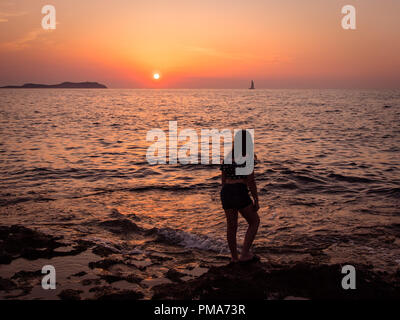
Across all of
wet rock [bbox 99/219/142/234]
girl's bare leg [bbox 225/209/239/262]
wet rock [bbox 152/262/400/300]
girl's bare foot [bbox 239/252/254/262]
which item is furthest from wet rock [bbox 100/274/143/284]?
wet rock [bbox 99/219/142/234]

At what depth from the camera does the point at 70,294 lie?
4598mm

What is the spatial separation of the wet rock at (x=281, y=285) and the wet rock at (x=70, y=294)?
1037 mm

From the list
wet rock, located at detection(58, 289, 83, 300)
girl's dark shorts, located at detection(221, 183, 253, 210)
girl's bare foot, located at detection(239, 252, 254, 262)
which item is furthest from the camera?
girl's bare foot, located at detection(239, 252, 254, 262)

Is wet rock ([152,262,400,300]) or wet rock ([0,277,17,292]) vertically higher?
wet rock ([0,277,17,292])

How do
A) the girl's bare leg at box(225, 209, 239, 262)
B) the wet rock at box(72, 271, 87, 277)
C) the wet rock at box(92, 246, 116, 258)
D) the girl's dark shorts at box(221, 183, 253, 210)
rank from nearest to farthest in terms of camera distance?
the wet rock at box(72, 271, 87, 277) < the girl's dark shorts at box(221, 183, 253, 210) < the girl's bare leg at box(225, 209, 239, 262) < the wet rock at box(92, 246, 116, 258)

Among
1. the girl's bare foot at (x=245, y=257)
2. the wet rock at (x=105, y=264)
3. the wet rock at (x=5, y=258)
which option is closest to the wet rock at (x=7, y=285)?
the wet rock at (x=5, y=258)

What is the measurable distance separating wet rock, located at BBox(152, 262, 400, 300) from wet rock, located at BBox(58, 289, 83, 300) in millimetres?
1037

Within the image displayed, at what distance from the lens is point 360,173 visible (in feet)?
43.5

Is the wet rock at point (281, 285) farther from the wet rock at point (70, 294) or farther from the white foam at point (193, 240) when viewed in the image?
the white foam at point (193, 240)

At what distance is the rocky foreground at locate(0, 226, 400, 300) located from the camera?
4.59 metres

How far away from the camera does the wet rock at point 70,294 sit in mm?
4496

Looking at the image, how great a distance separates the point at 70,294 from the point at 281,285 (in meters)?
2.98

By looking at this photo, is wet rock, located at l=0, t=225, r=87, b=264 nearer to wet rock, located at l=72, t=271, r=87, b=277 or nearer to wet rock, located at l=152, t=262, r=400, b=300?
wet rock, located at l=72, t=271, r=87, b=277
